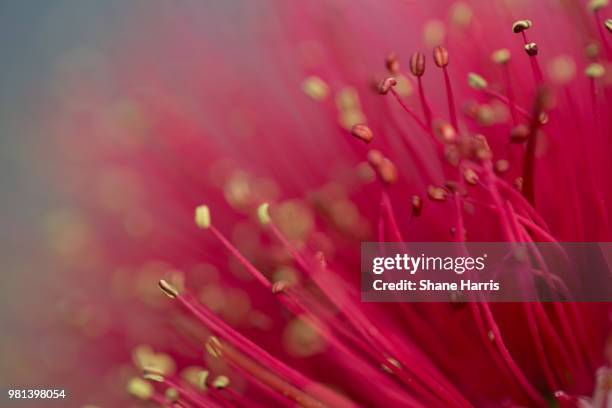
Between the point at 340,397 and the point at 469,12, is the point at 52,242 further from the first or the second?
the point at 469,12

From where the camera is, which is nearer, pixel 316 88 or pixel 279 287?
pixel 279 287

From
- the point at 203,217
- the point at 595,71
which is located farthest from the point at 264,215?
the point at 595,71

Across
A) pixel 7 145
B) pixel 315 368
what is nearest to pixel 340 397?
pixel 315 368

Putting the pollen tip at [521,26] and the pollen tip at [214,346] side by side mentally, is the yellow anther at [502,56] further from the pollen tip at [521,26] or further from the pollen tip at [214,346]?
the pollen tip at [214,346]

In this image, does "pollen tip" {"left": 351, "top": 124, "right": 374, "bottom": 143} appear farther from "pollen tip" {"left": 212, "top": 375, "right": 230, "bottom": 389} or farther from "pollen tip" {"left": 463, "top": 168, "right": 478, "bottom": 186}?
"pollen tip" {"left": 212, "top": 375, "right": 230, "bottom": 389}

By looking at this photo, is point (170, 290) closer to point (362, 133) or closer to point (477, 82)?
point (362, 133)
